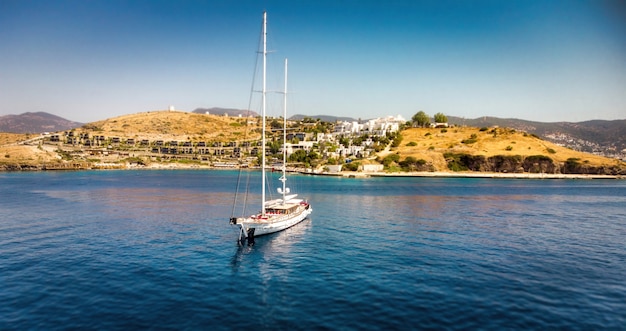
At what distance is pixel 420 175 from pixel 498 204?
8618cm

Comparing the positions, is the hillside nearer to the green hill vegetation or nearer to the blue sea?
the green hill vegetation

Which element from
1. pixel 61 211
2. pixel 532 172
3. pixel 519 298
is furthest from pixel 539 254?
pixel 532 172

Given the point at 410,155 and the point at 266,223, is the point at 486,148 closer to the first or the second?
the point at 410,155

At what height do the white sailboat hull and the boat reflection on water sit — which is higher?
the white sailboat hull

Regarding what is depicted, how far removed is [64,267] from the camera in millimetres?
27969

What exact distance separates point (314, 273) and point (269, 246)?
9188 millimetres

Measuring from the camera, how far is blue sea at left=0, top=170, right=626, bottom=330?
770 inches

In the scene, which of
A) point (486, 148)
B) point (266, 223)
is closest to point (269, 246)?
point (266, 223)

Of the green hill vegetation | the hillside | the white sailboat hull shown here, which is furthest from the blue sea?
the hillside

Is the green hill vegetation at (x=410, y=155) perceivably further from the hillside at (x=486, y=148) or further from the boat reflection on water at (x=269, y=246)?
the boat reflection on water at (x=269, y=246)

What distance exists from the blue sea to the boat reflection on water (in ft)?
0.59

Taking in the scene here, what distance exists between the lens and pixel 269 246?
3519 centimetres

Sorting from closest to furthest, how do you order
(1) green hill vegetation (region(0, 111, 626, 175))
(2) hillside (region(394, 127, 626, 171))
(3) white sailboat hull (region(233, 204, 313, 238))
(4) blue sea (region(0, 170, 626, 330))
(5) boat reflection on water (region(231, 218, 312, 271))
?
(4) blue sea (region(0, 170, 626, 330))
(5) boat reflection on water (region(231, 218, 312, 271))
(3) white sailboat hull (region(233, 204, 313, 238))
(1) green hill vegetation (region(0, 111, 626, 175))
(2) hillside (region(394, 127, 626, 171))

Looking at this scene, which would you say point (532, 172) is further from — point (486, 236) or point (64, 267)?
point (64, 267)
